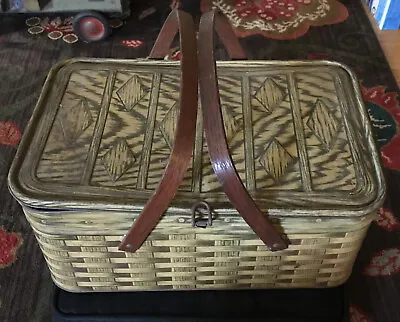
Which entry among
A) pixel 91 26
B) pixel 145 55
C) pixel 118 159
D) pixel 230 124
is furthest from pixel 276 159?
pixel 91 26

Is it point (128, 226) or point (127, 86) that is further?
point (127, 86)

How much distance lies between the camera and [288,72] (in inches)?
36.9

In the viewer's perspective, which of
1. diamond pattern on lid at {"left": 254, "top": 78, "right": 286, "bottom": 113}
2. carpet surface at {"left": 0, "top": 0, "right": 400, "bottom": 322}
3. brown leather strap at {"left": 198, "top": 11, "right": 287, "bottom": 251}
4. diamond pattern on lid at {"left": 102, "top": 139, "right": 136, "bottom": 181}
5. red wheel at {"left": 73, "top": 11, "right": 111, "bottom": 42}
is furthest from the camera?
red wheel at {"left": 73, "top": 11, "right": 111, "bottom": 42}

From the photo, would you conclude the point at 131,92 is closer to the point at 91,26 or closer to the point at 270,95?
the point at 270,95

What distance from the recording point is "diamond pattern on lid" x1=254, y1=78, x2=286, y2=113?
0.89m

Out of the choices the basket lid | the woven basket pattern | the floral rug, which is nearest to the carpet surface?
the floral rug

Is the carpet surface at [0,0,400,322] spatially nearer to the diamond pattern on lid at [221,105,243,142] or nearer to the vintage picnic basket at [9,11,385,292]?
the vintage picnic basket at [9,11,385,292]

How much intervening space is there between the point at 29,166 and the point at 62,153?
0.05 meters

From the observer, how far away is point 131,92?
90 centimetres

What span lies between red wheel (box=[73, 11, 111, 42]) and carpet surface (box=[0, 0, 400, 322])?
0.02 metres

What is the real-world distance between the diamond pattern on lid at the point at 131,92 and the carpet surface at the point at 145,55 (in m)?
0.42

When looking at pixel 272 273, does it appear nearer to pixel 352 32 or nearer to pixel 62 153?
pixel 62 153

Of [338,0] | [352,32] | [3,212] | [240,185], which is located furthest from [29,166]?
[338,0]

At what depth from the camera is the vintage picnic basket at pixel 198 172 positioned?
0.73 m
